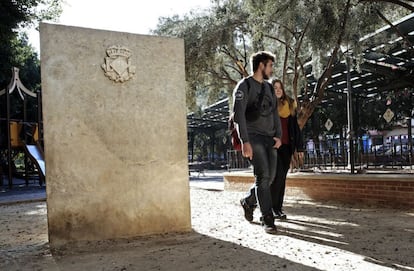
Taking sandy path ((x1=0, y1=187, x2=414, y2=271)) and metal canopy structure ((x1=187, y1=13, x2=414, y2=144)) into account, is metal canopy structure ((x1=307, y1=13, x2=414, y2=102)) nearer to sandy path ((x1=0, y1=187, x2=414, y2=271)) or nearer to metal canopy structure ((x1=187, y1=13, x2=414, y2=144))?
metal canopy structure ((x1=187, y1=13, x2=414, y2=144))

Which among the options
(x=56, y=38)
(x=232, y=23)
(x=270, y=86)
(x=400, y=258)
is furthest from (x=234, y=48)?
(x=400, y=258)

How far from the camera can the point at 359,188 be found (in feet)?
20.0

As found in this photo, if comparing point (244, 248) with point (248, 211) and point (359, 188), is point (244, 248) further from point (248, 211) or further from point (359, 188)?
point (359, 188)

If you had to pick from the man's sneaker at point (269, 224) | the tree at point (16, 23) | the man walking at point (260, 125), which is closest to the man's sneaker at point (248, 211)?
the man walking at point (260, 125)

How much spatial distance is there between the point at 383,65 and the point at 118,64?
14.2m

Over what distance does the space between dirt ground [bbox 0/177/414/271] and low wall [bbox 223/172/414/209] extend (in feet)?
1.79

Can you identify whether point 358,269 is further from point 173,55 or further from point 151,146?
point 173,55

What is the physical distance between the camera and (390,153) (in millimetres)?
13648

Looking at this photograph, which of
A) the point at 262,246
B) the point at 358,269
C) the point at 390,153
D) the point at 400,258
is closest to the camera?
the point at 358,269

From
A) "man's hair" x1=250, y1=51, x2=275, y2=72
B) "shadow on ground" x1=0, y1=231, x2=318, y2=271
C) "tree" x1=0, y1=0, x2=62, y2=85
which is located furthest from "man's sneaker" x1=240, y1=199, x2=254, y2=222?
"tree" x1=0, y1=0, x2=62, y2=85

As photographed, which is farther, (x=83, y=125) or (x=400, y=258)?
(x=83, y=125)

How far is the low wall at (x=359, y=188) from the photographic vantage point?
5.47 metres

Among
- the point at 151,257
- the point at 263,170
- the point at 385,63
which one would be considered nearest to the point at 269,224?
the point at 263,170

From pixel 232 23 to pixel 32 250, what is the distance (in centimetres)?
890
